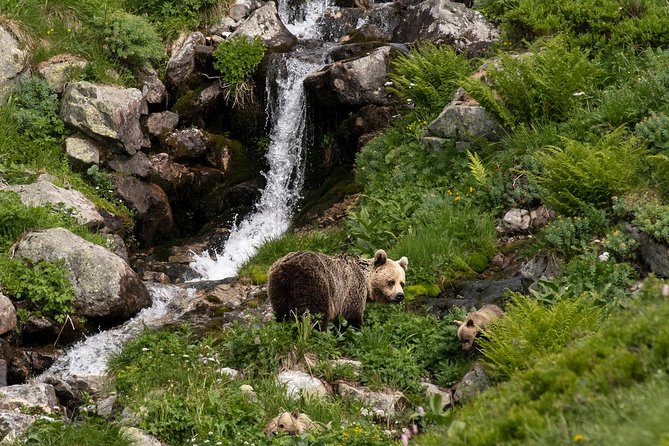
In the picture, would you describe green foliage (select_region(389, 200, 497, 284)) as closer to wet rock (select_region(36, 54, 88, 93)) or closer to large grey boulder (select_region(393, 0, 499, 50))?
large grey boulder (select_region(393, 0, 499, 50))

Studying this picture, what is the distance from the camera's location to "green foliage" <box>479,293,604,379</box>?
7557 mm

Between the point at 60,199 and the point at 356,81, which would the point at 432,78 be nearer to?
the point at 356,81

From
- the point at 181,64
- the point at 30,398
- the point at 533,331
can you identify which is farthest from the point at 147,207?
the point at 533,331

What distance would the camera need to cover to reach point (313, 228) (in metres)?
14.5

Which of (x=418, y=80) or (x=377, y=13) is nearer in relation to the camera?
(x=418, y=80)

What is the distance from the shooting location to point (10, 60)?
1606 cm

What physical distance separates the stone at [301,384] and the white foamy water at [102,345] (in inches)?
105

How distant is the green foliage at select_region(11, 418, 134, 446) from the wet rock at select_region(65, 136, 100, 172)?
353 inches

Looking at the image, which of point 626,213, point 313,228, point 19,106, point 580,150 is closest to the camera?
point 626,213

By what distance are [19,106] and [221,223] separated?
4.39 meters

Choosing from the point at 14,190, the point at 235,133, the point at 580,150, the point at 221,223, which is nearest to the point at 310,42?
the point at 235,133

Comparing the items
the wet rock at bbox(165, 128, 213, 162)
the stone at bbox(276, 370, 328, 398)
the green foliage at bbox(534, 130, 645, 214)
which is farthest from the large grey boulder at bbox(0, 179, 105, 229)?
the green foliage at bbox(534, 130, 645, 214)

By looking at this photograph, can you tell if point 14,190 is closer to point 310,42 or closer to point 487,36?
point 310,42

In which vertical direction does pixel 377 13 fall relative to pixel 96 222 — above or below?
above
